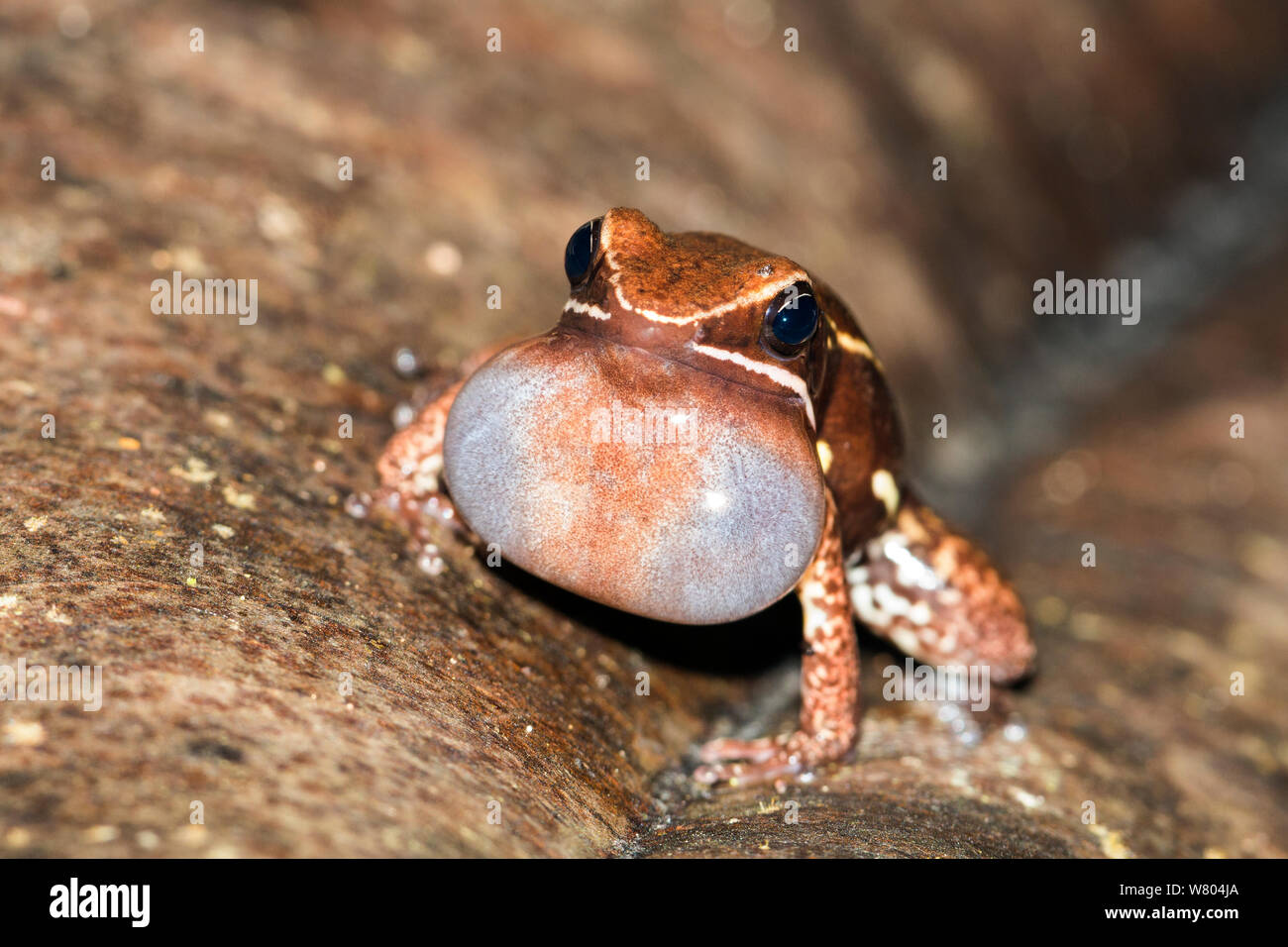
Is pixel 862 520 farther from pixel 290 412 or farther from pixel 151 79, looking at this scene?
pixel 151 79

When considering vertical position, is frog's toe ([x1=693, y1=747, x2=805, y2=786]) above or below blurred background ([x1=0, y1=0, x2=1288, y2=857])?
below

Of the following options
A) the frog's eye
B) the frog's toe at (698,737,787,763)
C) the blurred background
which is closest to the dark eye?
the frog's eye

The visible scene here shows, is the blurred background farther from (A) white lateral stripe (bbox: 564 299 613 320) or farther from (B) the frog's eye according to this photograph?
(B) the frog's eye

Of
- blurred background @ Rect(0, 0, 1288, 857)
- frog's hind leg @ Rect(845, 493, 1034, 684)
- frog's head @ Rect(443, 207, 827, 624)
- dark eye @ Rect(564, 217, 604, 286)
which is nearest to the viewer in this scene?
blurred background @ Rect(0, 0, 1288, 857)

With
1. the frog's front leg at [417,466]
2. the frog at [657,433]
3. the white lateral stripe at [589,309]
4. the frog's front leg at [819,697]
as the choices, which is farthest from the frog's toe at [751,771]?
the white lateral stripe at [589,309]

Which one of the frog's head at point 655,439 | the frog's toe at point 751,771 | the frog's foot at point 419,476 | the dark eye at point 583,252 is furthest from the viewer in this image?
the frog's foot at point 419,476

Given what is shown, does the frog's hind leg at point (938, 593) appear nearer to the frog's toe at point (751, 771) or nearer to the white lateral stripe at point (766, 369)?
the frog's toe at point (751, 771)
